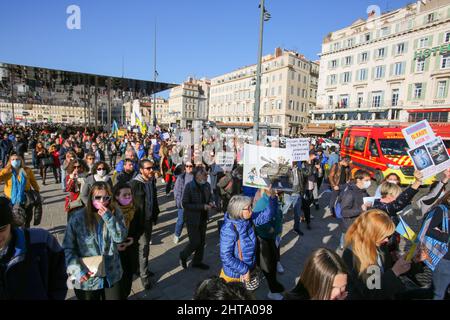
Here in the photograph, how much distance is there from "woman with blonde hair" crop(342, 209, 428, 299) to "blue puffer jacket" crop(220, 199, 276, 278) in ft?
2.94

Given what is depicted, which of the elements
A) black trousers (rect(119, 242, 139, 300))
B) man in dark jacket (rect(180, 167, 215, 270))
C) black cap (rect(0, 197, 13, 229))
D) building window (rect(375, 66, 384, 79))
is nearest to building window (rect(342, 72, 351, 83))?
building window (rect(375, 66, 384, 79))

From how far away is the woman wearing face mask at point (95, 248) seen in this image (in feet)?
7.02

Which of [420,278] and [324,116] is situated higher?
[324,116]

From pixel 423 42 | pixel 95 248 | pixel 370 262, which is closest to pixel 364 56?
pixel 423 42

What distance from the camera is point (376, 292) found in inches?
76.9

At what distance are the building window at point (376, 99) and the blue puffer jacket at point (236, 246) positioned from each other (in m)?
41.8

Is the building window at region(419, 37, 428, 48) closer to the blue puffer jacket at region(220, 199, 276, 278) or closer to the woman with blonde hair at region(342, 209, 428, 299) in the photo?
the woman with blonde hair at region(342, 209, 428, 299)

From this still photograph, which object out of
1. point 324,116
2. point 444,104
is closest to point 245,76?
point 324,116

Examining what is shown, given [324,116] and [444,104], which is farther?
[324,116]

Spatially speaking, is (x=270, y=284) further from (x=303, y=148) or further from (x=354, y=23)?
(x=354, y=23)

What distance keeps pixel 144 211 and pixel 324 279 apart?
8.19 ft

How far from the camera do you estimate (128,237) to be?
279 cm
